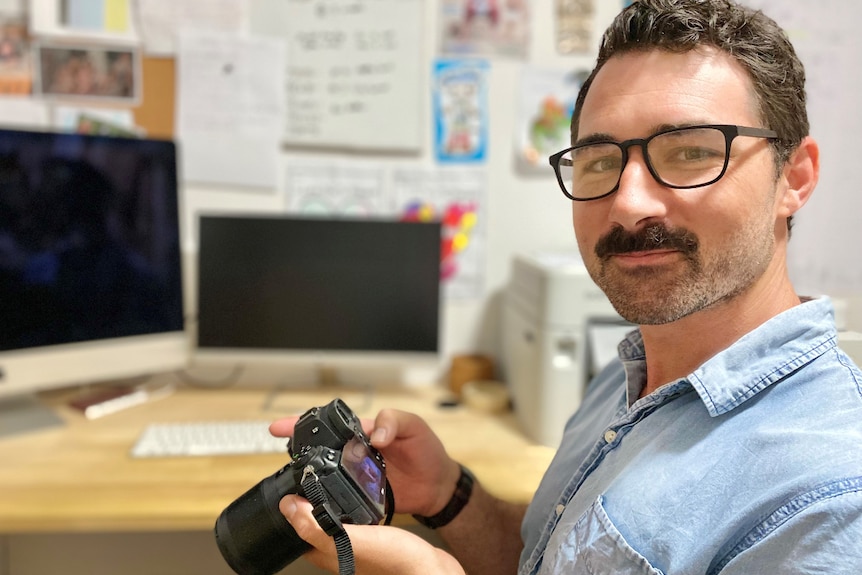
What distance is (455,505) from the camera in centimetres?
94

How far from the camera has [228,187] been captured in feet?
5.20

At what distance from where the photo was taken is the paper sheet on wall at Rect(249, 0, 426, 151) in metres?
1.53

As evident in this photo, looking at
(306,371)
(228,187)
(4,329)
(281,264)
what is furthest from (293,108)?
(4,329)

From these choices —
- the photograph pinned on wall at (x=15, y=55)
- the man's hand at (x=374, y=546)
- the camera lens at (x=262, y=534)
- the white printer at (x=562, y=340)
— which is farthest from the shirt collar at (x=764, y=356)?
the photograph pinned on wall at (x=15, y=55)

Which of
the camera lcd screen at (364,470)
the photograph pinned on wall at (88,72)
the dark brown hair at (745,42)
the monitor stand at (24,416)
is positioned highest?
the photograph pinned on wall at (88,72)

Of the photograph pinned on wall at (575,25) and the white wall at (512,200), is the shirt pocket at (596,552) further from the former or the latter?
the photograph pinned on wall at (575,25)

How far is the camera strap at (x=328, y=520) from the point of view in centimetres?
63

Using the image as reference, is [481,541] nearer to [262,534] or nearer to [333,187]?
[262,534]

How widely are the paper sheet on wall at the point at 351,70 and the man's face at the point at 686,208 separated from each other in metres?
0.95

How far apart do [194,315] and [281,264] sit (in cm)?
29

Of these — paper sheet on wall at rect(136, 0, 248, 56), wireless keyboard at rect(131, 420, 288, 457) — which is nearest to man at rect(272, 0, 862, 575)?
wireless keyboard at rect(131, 420, 288, 457)

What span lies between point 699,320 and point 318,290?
3.13 ft

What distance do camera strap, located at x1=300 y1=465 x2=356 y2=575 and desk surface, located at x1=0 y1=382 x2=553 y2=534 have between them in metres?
0.40

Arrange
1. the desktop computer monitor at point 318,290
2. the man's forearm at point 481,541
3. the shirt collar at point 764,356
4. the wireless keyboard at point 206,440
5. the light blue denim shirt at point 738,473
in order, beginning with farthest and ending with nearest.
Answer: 1. the desktop computer monitor at point 318,290
2. the wireless keyboard at point 206,440
3. the man's forearm at point 481,541
4. the shirt collar at point 764,356
5. the light blue denim shirt at point 738,473
